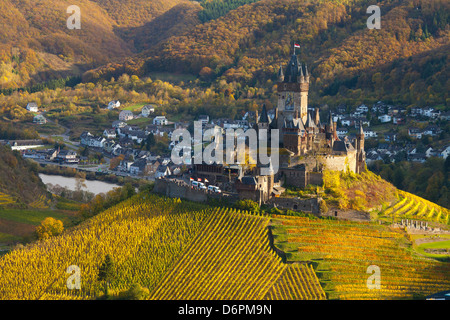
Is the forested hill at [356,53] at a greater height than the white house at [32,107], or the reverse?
the forested hill at [356,53]

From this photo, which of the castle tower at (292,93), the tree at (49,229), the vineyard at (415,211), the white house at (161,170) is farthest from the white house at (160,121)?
the vineyard at (415,211)

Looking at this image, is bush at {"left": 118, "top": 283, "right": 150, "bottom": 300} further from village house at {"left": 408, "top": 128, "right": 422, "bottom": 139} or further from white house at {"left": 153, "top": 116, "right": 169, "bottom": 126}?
white house at {"left": 153, "top": 116, "right": 169, "bottom": 126}

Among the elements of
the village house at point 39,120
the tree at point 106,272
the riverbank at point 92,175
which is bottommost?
the tree at point 106,272

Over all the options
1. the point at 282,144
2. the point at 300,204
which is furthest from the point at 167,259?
the point at 282,144

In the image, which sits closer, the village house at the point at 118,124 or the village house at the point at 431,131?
the village house at the point at 431,131

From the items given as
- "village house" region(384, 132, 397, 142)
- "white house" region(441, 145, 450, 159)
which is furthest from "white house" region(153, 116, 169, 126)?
"white house" region(441, 145, 450, 159)

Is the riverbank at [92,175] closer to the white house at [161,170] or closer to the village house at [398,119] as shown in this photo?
the white house at [161,170]
